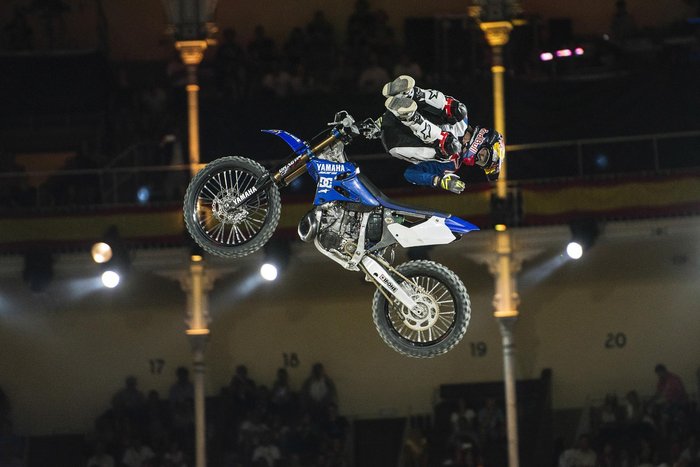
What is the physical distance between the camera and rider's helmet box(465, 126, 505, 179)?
71.1 ft

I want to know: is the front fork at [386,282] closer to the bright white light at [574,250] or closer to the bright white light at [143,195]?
the bright white light at [574,250]

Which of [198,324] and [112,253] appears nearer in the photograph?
[112,253]

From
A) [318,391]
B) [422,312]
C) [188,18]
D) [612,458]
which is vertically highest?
[188,18]

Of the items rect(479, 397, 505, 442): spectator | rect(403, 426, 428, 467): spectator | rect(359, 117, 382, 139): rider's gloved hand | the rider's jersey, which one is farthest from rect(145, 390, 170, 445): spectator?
the rider's jersey

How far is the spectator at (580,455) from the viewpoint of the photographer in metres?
33.2

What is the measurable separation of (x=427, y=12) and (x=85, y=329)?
813 centimetres

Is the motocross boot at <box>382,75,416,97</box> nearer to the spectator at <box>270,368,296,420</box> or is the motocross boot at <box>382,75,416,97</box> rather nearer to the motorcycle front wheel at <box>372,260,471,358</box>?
the motorcycle front wheel at <box>372,260,471,358</box>

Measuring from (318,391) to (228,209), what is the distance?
14007mm

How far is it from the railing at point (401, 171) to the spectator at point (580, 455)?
4.10 metres

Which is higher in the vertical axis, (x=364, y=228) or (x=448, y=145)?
(x=448, y=145)

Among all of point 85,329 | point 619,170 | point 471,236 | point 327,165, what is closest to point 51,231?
point 85,329

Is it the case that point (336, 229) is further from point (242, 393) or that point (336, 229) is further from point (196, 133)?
point (242, 393)

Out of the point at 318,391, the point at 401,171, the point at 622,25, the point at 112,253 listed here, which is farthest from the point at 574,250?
the point at 112,253

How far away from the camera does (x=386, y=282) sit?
21.8m
